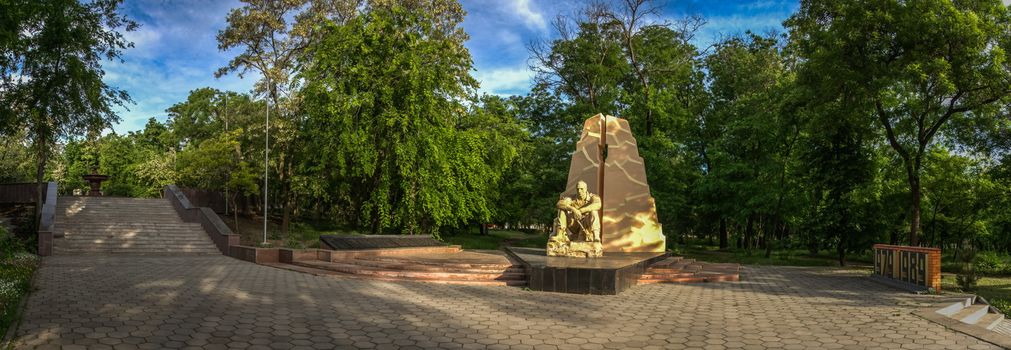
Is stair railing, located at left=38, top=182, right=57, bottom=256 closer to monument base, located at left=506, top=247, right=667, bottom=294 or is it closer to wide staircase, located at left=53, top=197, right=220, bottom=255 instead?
wide staircase, located at left=53, top=197, right=220, bottom=255

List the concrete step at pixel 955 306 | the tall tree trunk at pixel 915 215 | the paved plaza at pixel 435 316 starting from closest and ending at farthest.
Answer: the paved plaza at pixel 435 316
the concrete step at pixel 955 306
the tall tree trunk at pixel 915 215

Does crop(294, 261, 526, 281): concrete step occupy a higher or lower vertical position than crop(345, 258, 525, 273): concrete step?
lower

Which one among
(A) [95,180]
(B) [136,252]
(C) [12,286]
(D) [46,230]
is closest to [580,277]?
(C) [12,286]

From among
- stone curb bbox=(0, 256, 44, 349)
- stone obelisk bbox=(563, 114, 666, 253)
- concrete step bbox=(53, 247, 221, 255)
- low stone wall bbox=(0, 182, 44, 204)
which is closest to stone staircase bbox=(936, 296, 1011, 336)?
stone obelisk bbox=(563, 114, 666, 253)

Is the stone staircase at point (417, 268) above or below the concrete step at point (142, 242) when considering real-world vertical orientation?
above

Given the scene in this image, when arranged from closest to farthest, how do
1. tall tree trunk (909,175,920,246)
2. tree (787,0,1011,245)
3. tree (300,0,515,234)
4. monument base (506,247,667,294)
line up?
monument base (506,247,667,294) < tree (787,0,1011,245) < tall tree trunk (909,175,920,246) < tree (300,0,515,234)

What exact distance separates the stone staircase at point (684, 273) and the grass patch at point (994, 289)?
483cm

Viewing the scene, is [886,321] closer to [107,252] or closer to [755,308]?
[755,308]

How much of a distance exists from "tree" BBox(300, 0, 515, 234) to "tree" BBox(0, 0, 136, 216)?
641cm

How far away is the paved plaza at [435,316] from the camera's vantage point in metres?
6.06

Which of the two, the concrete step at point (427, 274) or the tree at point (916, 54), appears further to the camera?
the tree at point (916, 54)

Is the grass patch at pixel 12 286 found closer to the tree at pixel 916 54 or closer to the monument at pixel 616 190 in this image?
the monument at pixel 616 190

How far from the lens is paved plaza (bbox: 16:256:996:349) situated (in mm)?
6062

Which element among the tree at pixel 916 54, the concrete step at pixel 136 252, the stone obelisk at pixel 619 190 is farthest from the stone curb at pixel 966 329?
the concrete step at pixel 136 252
